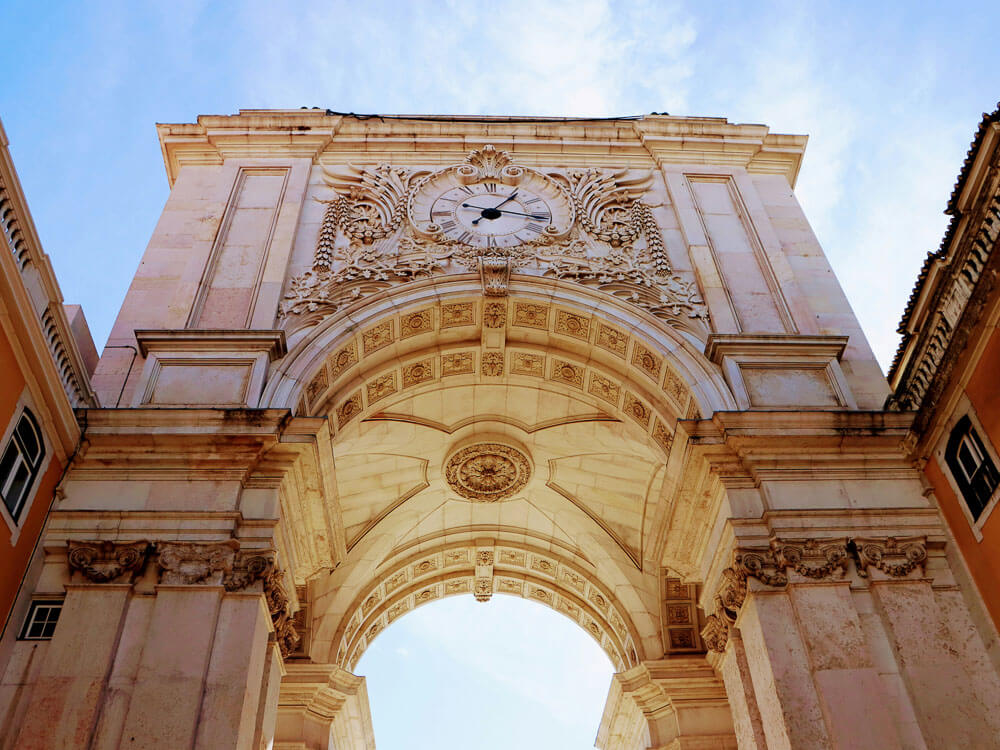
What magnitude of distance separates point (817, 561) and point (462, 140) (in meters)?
11.2

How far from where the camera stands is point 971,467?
10.7 m

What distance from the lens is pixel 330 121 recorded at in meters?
18.4

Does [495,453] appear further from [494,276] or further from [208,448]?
[208,448]

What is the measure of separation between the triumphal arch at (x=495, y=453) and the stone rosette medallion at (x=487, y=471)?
7 cm

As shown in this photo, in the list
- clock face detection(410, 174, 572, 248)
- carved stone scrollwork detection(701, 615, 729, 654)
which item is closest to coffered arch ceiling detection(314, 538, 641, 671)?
carved stone scrollwork detection(701, 615, 729, 654)

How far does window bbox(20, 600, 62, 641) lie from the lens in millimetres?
9930

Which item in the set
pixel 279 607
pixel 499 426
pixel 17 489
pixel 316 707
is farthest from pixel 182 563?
pixel 499 426

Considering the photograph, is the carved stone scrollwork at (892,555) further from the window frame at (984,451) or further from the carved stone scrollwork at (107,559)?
the carved stone scrollwork at (107,559)

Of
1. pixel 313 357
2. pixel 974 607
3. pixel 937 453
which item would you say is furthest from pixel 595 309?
pixel 974 607

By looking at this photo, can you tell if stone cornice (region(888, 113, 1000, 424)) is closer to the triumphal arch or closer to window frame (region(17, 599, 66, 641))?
the triumphal arch

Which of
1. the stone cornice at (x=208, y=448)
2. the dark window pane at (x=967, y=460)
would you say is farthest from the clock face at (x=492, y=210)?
the dark window pane at (x=967, y=460)

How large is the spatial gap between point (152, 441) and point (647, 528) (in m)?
11.0

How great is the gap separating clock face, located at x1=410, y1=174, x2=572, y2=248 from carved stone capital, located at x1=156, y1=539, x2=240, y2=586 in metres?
7.39

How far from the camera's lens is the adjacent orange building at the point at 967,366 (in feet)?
32.9
